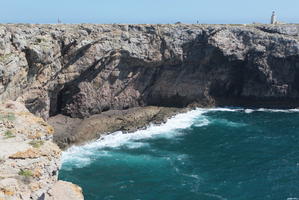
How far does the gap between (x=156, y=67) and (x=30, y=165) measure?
71.8 m

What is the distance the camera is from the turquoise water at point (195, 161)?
5097 cm

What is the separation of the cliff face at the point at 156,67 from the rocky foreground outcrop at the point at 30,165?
41.9m

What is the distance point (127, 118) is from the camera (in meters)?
83.4

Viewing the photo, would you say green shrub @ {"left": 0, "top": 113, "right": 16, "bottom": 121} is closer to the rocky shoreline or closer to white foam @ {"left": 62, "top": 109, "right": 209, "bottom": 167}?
the rocky shoreline

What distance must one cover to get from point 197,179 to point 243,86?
47.2 m

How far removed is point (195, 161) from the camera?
6203cm

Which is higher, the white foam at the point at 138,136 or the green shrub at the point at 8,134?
the green shrub at the point at 8,134

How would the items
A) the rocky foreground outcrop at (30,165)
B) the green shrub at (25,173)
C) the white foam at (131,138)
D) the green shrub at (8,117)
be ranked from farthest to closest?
the white foam at (131,138)
the green shrub at (8,117)
the green shrub at (25,173)
the rocky foreground outcrop at (30,165)

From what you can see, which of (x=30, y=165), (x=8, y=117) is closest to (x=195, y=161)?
(x=8, y=117)

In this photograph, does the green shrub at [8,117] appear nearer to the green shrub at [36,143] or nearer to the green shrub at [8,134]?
the green shrub at [8,134]

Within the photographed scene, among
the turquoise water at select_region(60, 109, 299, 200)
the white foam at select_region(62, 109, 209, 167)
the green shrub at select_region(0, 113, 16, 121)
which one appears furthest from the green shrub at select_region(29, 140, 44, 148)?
the white foam at select_region(62, 109, 209, 167)

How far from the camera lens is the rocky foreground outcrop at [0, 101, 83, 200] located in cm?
1836

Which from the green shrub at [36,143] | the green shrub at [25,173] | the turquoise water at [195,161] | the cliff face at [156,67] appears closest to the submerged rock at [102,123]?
the cliff face at [156,67]

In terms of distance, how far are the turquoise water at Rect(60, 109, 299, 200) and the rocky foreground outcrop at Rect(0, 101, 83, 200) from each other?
27.1m
